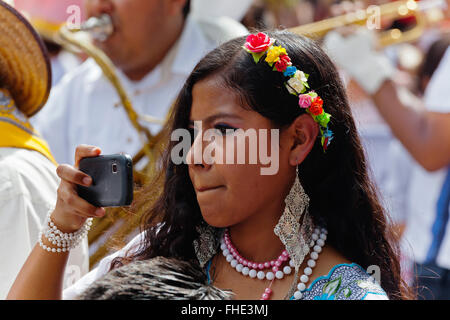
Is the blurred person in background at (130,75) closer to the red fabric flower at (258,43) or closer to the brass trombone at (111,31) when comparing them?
the brass trombone at (111,31)

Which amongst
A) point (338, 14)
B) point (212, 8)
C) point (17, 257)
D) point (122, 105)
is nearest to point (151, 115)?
point (122, 105)

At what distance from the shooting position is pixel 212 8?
3.73 m

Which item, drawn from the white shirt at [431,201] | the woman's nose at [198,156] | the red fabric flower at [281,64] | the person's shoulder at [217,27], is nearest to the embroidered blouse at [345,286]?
the woman's nose at [198,156]

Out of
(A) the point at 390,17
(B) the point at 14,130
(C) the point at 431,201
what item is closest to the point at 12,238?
(B) the point at 14,130

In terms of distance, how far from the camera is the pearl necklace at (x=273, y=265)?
5.42 ft

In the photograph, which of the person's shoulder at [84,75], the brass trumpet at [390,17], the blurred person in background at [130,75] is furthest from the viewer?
the brass trumpet at [390,17]

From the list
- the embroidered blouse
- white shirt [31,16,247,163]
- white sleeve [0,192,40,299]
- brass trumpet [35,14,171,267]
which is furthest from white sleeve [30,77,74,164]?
the embroidered blouse

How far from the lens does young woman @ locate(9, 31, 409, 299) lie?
5.30 feet

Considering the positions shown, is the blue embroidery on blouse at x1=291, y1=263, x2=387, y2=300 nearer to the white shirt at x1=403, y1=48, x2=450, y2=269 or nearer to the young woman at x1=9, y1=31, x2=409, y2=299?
the young woman at x1=9, y1=31, x2=409, y2=299

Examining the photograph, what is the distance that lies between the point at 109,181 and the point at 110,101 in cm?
208

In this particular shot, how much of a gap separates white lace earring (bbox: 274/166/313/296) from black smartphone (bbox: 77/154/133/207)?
1.32 feet

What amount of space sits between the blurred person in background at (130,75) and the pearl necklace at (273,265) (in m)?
1.62

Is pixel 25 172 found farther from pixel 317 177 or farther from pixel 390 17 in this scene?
pixel 390 17
